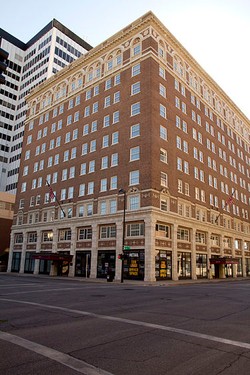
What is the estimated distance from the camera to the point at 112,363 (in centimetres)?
573

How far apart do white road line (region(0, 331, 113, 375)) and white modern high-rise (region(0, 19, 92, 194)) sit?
79579 mm

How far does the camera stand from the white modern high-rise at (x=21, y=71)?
8456 centimetres

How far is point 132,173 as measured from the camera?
38.3 metres

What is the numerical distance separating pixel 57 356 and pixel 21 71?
10238cm

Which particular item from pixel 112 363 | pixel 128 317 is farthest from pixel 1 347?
pixel 128 317

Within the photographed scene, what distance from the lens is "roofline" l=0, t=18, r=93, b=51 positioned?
86312 mm

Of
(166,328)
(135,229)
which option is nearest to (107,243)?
(135,229)

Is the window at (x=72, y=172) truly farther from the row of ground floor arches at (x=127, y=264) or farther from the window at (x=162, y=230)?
the window at (x=162, y=230)

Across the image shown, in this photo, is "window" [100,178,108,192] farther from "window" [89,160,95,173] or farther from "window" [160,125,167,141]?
"window" [160,125,167,141]

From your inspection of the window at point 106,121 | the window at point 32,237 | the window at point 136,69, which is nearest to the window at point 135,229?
the window at point 106,121

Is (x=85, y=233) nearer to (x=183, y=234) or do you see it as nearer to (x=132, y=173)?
(x=132, y=173)

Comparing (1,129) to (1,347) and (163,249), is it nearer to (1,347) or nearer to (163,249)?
(163,249)

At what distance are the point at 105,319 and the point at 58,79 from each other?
5413 centimetres

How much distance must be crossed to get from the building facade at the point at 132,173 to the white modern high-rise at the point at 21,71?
93.4 ft
